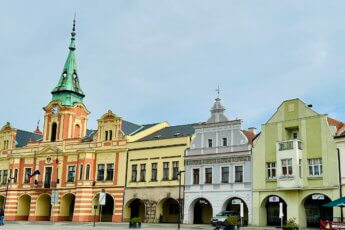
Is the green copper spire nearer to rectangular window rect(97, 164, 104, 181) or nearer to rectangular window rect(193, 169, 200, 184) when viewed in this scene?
rectangular window rect(97, 164, 104, 181)

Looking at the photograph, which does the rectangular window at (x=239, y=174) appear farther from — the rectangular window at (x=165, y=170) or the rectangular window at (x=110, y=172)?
the rectangular window at (x=110, y=172)

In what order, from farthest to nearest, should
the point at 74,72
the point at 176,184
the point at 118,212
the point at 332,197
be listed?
the point at 74,72
the point at 118,212
the point at 176,184
the point at 332,197

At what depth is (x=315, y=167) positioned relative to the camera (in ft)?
141

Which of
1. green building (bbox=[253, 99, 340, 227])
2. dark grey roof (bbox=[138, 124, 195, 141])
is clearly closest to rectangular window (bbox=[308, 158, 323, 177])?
green building (bbox=[253, 99, 340, 227])

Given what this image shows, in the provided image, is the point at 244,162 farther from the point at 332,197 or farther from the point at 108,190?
the point at 108,190

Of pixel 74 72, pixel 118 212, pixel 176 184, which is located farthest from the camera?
pixel 74 72

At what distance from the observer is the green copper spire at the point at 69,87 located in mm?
66312

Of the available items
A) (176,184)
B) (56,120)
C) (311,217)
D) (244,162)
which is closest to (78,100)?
(56,120)

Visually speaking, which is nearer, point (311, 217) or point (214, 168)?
point (311, 217)

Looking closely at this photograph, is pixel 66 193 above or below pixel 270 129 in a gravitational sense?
below

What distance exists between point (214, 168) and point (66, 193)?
2062 centimetres

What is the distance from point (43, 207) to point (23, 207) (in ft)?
12.0

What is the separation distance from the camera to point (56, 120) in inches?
2569

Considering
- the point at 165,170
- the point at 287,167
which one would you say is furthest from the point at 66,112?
the point at 287,167
